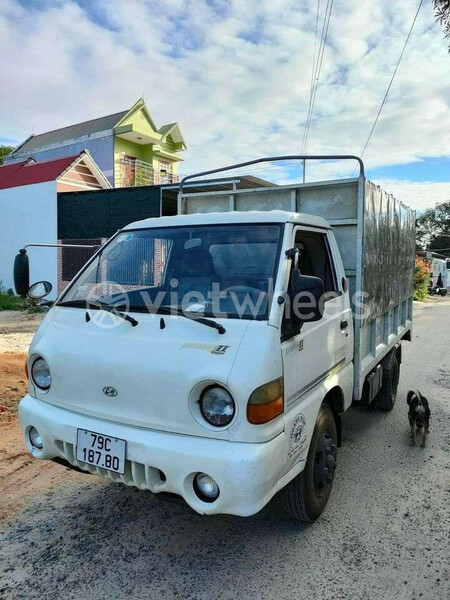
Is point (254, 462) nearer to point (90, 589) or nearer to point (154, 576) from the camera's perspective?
point (154, 576)

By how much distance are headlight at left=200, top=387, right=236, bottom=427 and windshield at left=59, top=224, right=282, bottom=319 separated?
0.49m

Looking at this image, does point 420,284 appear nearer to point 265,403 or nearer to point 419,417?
point 419,417

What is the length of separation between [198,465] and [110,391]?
67cm

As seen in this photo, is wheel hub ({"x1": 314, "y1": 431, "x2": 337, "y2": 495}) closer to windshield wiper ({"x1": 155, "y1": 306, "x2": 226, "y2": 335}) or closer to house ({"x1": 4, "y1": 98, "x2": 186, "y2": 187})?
windshield wiper ({"x1": 155, "y1": 306, "x2": 226, "y2": 335})

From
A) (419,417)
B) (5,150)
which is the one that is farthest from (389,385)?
(5,150)

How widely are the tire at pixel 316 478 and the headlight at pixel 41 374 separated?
5.40 ft

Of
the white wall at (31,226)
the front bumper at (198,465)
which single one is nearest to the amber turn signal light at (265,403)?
the front bumper at (198,465)

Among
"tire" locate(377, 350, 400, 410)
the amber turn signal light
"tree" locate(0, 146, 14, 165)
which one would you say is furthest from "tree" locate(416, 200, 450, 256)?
the amber turn signal light

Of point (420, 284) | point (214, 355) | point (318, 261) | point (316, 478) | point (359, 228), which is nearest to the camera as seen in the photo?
point (214, 355)

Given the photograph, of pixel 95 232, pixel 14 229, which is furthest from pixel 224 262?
pixel 14 229

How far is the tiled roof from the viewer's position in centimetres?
1833

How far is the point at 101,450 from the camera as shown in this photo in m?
2.61

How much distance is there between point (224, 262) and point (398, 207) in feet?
9.96

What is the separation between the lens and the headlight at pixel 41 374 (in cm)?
293
